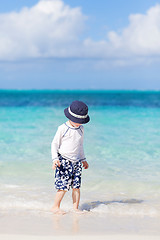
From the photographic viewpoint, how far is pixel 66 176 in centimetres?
379

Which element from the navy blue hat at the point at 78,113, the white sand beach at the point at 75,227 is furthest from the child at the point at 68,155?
the white sand beach at the point at 75,227

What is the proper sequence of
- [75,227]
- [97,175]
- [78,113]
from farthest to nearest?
[97,175], [78,113], [75,227]

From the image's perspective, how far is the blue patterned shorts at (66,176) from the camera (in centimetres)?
376

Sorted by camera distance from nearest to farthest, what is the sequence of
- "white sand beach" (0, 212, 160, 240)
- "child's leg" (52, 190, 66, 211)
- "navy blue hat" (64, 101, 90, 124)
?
"white sand beach" (0, 212, 160, 240) < "navy blue hat" (64, 101, 90, 124) < "child's leg" (52, 190, 66, 211)

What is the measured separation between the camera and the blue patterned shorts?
12.4 ft

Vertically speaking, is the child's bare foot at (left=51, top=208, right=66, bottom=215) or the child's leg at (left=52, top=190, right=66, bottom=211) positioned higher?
the child's leg at (left=52, top=190, right=66, bottom=211)

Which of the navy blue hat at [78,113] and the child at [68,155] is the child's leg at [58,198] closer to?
the child at [68,155]

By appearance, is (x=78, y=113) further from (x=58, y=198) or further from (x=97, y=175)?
(x=97, y=175)

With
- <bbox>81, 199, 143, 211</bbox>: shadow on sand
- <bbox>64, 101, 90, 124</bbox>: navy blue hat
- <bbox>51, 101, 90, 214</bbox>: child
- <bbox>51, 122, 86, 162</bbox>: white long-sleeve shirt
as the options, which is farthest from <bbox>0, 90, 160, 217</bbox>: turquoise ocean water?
<bbox>64, 101, 90, 124</bbox>: navy blue hat

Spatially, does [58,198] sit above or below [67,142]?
below

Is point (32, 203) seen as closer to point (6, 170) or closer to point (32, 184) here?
point (32, 184)

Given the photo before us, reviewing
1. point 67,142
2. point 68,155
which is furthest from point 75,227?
point 67,142

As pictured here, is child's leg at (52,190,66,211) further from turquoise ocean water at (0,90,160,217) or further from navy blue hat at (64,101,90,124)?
navy blue hat at (64,101,90,124)

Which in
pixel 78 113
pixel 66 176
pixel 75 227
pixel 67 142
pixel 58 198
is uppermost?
pixel 78 113
